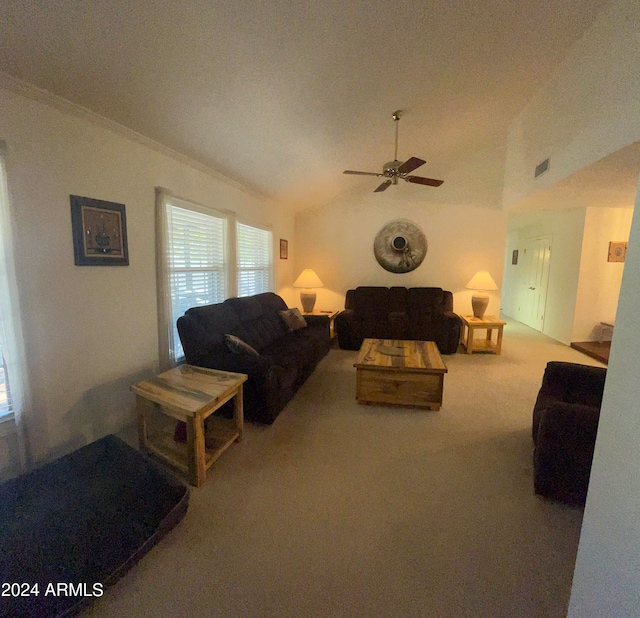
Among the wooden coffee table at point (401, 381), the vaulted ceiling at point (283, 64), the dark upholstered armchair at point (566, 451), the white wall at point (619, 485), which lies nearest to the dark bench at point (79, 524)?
the white wall at point (619, 485)

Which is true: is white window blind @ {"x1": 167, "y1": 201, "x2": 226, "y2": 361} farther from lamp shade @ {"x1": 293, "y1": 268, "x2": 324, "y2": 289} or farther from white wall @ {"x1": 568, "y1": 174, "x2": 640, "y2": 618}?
white wall @ {"x1": 568, "y1": 174, "x2": 640, "y2": 618}

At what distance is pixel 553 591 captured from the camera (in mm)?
1246

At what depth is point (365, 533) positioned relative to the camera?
1510 mm

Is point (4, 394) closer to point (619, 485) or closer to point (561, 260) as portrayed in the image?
point (619, 485)

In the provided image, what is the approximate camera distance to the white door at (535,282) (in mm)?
5891

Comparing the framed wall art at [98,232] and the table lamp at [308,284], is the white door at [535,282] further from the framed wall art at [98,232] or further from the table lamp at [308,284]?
the framed wall art at [98,232]

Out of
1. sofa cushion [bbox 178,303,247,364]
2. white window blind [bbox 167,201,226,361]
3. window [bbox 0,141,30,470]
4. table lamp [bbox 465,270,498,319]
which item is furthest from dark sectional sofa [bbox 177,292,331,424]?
table lamp [bbox 465,270,498,319]

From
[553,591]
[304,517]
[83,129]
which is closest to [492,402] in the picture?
[553,591]

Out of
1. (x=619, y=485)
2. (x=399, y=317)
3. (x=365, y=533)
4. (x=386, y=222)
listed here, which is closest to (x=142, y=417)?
(x=365, y=533)

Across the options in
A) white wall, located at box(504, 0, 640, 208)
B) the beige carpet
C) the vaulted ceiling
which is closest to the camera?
the beige carpet

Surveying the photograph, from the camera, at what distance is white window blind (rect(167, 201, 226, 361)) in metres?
2.83

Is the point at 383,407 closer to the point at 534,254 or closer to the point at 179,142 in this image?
the point at 179,142

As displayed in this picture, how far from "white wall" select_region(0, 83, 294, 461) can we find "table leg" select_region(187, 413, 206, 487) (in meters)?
0.92

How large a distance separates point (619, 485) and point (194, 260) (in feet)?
10.8
